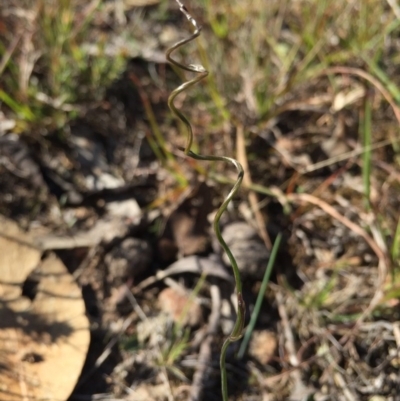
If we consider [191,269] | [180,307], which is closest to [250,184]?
[191,269]

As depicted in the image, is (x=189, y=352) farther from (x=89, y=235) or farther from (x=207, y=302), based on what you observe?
(x=89, y=235)

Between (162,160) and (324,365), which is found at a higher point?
(162,160)

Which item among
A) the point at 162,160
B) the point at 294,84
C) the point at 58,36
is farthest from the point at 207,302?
the point at 58,36

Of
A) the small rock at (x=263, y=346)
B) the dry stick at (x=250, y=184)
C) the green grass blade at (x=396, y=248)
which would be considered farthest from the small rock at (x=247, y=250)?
the green grass blade at (x=396, y=248)

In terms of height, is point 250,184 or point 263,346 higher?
point 250,184

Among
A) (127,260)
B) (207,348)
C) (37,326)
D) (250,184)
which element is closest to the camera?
(37,326)

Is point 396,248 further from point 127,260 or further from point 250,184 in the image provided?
point 127,260

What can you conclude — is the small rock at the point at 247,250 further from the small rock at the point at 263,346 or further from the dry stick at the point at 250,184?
the small rock at the point at 263,346
